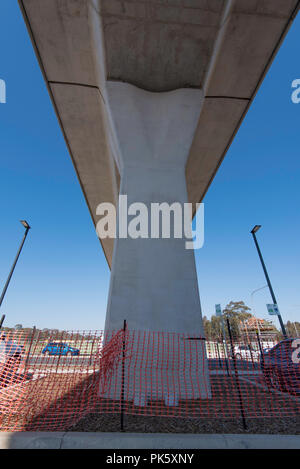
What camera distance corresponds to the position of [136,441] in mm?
3283

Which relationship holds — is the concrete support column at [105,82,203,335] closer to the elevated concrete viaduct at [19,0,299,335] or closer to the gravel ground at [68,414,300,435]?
the elevated concrete viaduct at [19,0,299,335]

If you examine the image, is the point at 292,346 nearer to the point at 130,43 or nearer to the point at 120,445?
the point at 120,445

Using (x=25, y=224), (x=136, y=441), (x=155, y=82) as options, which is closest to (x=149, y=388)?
(x=136, y=441)

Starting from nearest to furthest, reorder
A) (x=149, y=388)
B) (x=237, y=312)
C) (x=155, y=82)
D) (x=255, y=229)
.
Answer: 1. (x=149, y=388)
2. (x=155, y=82)
3. (x=255, y=229)
4. (x=237, y=312)

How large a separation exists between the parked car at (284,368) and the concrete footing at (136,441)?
2.51m

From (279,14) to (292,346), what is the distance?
937cm

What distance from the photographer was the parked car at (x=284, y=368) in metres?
6.01

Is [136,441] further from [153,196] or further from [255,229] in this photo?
[255,229]

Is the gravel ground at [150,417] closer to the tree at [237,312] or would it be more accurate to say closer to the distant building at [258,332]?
the distant building at [258,332]

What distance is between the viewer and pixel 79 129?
10.9m

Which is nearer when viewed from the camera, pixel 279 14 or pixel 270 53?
pixel 279 14

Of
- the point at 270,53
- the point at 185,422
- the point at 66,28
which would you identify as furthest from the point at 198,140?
the point at 185,422

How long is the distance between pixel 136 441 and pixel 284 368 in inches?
188

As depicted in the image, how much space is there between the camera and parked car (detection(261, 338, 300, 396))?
601 cm
